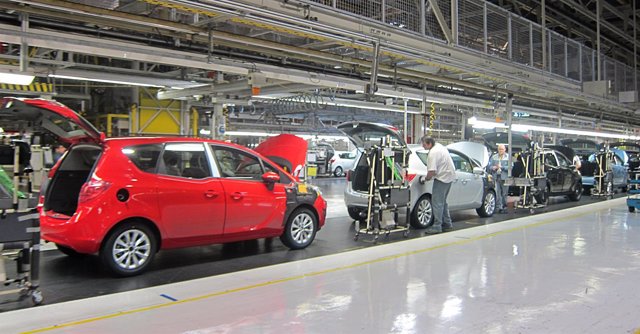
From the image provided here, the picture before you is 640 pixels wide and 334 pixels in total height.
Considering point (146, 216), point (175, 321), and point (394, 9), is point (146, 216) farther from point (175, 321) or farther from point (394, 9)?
point (394, 9)

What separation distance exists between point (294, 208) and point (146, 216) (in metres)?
2.04

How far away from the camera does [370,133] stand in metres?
7.73

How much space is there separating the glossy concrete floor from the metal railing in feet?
11.5

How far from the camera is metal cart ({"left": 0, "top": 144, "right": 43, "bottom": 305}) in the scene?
3.91m

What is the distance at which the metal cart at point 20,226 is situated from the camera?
12.8 ft

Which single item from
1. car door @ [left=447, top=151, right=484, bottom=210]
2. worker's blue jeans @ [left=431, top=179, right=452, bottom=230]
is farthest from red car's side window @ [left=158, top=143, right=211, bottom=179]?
car door @ [left=447, top=151, right=484, bottom=210]

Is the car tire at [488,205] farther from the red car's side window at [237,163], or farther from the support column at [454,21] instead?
the red car's side window at [237,163]

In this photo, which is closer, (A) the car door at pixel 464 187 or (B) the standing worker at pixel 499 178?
(A) the car door at pixel 464 187

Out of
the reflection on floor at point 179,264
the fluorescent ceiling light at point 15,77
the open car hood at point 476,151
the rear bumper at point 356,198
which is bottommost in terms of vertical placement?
the reflection on floor at point 179,264

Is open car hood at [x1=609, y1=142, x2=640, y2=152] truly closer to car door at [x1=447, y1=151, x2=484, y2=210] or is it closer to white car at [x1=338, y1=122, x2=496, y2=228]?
white car at [x1=338, y1=122, x2=496, y2=228]

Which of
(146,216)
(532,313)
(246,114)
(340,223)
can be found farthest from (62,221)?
(246,114)

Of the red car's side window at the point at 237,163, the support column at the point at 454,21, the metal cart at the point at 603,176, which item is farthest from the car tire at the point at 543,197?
the red car's side window at the point at 237,163

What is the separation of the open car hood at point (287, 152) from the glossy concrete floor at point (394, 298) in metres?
2.02

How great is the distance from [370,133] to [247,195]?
2619mm
